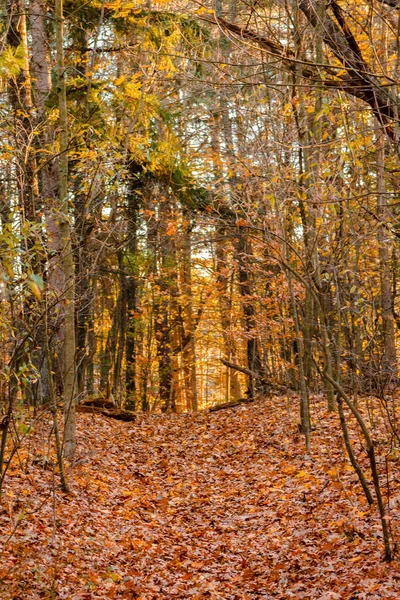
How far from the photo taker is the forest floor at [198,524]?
5949mm

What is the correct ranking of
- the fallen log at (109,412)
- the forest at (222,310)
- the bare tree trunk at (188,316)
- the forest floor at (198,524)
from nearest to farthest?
the forest at (222,310)
the forest floor at (198,524)
the fallen log at (109,412)
the bare tree trunk at (188,316)

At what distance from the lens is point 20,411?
5551mm


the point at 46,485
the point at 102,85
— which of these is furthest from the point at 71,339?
the point at 102,85

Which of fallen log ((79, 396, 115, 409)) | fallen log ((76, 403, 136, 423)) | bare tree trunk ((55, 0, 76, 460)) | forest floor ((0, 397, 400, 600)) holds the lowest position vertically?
forest floor ((0, 397, 400, 600))

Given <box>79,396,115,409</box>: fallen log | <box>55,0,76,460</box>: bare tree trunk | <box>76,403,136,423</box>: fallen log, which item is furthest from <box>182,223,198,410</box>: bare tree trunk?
<box>55,0,76,460</box>: bare tree trunk

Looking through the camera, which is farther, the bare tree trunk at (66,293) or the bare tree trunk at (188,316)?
the bare tree trunk at (188,316)

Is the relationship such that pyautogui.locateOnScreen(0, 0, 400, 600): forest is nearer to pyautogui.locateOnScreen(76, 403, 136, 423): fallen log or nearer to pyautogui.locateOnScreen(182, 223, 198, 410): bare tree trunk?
pyautogui.locateOnScreen(76, 403, 136, 423): fallen log

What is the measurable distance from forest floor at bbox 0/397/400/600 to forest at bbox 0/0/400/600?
37 millimetres

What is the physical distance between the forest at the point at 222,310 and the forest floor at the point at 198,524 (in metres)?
0.04

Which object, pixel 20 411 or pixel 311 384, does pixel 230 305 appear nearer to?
pixel 311 384

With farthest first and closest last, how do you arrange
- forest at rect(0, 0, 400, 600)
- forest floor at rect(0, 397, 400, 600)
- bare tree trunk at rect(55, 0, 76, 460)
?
bare tree trunk at rect(55, 0, 76, 460), forest floor at rect(0, 397, 400, 600), forest at rect(0, 0, 400, 600)

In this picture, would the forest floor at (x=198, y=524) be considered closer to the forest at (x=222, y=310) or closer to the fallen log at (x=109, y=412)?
the forest at (x=222, y=310)

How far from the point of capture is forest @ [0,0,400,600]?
582cm

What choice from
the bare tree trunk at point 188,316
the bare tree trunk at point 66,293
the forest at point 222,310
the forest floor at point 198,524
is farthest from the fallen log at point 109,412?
the bare tree trunk at point 66,293
